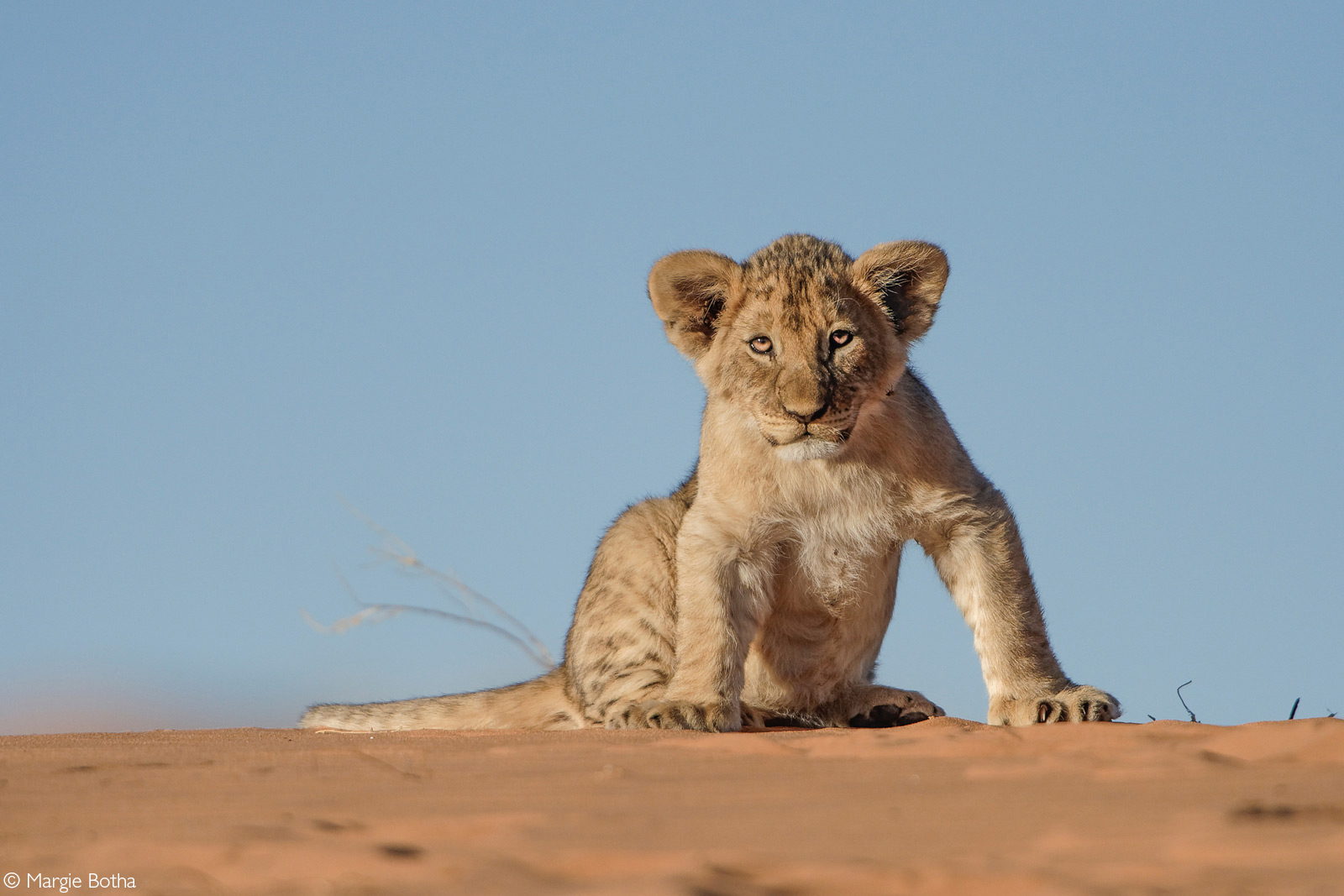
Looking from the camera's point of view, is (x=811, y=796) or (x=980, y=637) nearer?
(x=811, y=796)

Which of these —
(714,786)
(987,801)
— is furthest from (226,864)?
(987,801)

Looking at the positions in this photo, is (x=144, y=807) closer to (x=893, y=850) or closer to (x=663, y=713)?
(x=893, y=850)

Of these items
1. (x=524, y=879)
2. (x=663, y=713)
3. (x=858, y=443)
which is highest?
(x=858, y=443)

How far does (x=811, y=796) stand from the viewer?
308 centimetres

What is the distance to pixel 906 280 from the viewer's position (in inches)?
254

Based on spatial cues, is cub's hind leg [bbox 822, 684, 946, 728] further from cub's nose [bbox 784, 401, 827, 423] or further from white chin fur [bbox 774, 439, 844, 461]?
cub's nose [bbox 784, 401, 827, 423]

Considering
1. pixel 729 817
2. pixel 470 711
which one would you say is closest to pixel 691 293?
pixel 470 711

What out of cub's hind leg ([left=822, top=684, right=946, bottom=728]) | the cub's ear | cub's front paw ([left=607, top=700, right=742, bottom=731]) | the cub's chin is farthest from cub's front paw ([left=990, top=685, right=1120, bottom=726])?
the cub's ear

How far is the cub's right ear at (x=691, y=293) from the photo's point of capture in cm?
640

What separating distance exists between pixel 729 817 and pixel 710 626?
9.90 ft

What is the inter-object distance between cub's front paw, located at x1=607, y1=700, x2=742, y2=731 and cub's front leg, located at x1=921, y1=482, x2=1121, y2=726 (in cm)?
109

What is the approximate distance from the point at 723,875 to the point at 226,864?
0.93 m

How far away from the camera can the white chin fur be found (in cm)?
573

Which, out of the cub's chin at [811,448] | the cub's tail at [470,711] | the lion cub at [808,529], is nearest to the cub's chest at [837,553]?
the lion cub at [808,529]
